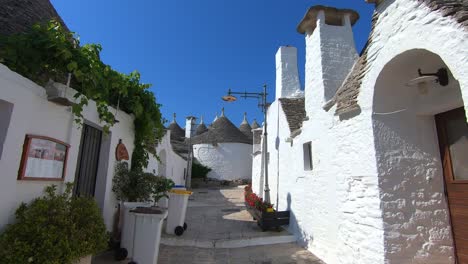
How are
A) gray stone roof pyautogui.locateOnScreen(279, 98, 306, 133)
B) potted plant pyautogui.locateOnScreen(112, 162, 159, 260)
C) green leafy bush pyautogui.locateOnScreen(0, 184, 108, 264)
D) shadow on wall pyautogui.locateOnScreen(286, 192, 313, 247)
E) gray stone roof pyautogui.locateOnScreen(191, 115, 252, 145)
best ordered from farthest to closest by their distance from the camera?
gray stone roof pyautogui.locateOnScreen(191, 115, 252, 145)
gray stone roof pyautogui.locateOnScreen(279, 98, 306, 133)
shadow on wall pyautogui.locateOnScreen(286, 192, 313, 247)
potted plant pyautogui.locateOnScreen(112, 162, 159, 260)
green leafy bush pyautogui.locateOnScreen(0, 184, 108, 264)

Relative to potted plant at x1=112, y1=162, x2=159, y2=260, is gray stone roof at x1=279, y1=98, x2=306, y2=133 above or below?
above

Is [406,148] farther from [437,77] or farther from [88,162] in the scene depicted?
[88,162]

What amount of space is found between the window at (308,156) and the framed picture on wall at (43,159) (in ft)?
17.7

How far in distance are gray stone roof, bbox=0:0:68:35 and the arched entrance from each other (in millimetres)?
5405

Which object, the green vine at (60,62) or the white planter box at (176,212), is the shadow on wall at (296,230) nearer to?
the white planter box at (176,212)

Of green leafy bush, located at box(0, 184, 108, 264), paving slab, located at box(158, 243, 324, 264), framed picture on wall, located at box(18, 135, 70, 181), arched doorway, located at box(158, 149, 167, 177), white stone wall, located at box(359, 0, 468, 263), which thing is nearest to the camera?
green leafy bush, located at box(0, 184, 108, 264)

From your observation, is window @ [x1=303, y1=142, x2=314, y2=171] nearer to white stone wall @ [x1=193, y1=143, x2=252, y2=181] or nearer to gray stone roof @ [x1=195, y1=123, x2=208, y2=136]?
white stone wall @ [x1=193, y1=143, x2=252, y2=181]

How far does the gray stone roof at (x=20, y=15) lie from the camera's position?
375 centimetres

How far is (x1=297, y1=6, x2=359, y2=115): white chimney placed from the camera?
6262 mm


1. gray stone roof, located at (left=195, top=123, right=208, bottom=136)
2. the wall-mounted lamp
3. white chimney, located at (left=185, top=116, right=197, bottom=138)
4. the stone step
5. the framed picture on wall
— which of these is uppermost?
gray stone roof, located at (left=195, top=123, right=208, bottom=136)

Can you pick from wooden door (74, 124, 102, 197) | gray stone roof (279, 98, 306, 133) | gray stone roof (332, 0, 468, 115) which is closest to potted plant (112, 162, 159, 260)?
wooden door (74, 124, 102, 197)

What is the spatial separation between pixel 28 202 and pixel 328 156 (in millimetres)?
5136

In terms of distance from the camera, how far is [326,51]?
254 inches

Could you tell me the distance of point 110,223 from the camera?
516 centimetres
